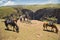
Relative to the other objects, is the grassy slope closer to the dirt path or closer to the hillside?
the hillside

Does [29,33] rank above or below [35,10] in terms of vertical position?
below

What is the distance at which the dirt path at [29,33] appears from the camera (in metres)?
3.18

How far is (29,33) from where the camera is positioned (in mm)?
3209

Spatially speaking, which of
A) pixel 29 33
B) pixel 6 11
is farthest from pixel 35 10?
pixel 6 11

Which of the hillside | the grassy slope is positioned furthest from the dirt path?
the grassy slope

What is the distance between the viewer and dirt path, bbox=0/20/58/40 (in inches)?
125

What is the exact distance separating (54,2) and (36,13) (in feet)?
Answer: 1.42

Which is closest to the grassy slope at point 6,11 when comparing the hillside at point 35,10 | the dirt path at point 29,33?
the hillside at point 35,10

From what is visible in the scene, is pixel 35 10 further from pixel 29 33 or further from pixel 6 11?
pixel 6 11

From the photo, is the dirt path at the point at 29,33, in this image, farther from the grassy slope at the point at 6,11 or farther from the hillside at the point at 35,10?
the grassy slope at the point at 6,11

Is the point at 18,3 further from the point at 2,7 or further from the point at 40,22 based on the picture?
the point at 40,22

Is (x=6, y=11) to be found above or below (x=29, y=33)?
above

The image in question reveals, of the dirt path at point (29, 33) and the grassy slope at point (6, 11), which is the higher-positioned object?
the grassy slope at point (6, 11)

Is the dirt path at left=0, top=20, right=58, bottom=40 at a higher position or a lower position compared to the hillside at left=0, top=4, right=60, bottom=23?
lower
